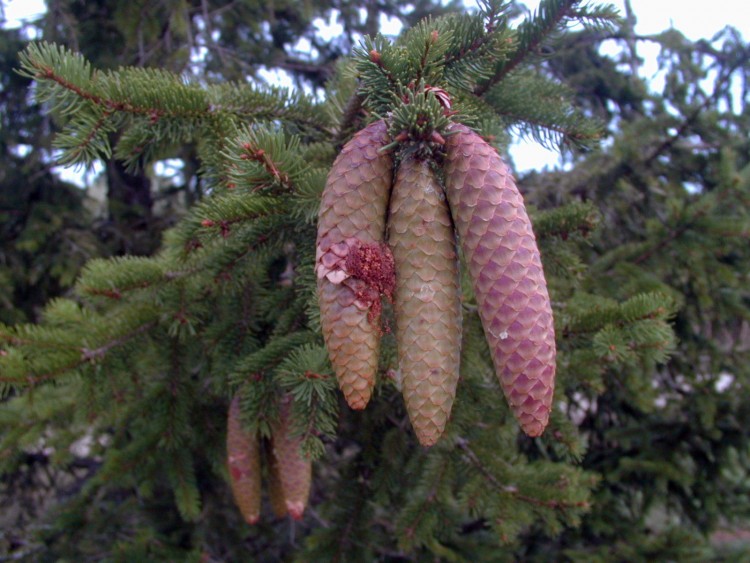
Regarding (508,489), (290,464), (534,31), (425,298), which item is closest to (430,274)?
(425,298)

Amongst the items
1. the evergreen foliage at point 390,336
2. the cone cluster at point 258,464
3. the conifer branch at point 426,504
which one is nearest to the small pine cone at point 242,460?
the cone cluster at point 258,464

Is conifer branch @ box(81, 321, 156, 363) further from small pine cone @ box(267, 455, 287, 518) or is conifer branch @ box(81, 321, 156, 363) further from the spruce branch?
the spruce branch

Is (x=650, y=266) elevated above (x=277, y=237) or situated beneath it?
elevated above

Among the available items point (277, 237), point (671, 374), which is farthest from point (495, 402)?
point (671, 374)

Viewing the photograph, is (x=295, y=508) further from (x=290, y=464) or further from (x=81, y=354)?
(x=81, y=354)

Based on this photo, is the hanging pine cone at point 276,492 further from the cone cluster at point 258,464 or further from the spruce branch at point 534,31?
the spruce branch at point 534,31

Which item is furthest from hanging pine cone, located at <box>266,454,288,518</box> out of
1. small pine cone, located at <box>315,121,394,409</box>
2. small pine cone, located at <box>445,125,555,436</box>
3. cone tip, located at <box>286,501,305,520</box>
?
small pine cone, located at <box>445,125,555,436</box>

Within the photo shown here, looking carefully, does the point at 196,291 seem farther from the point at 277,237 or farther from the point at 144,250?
the point at 144,250
